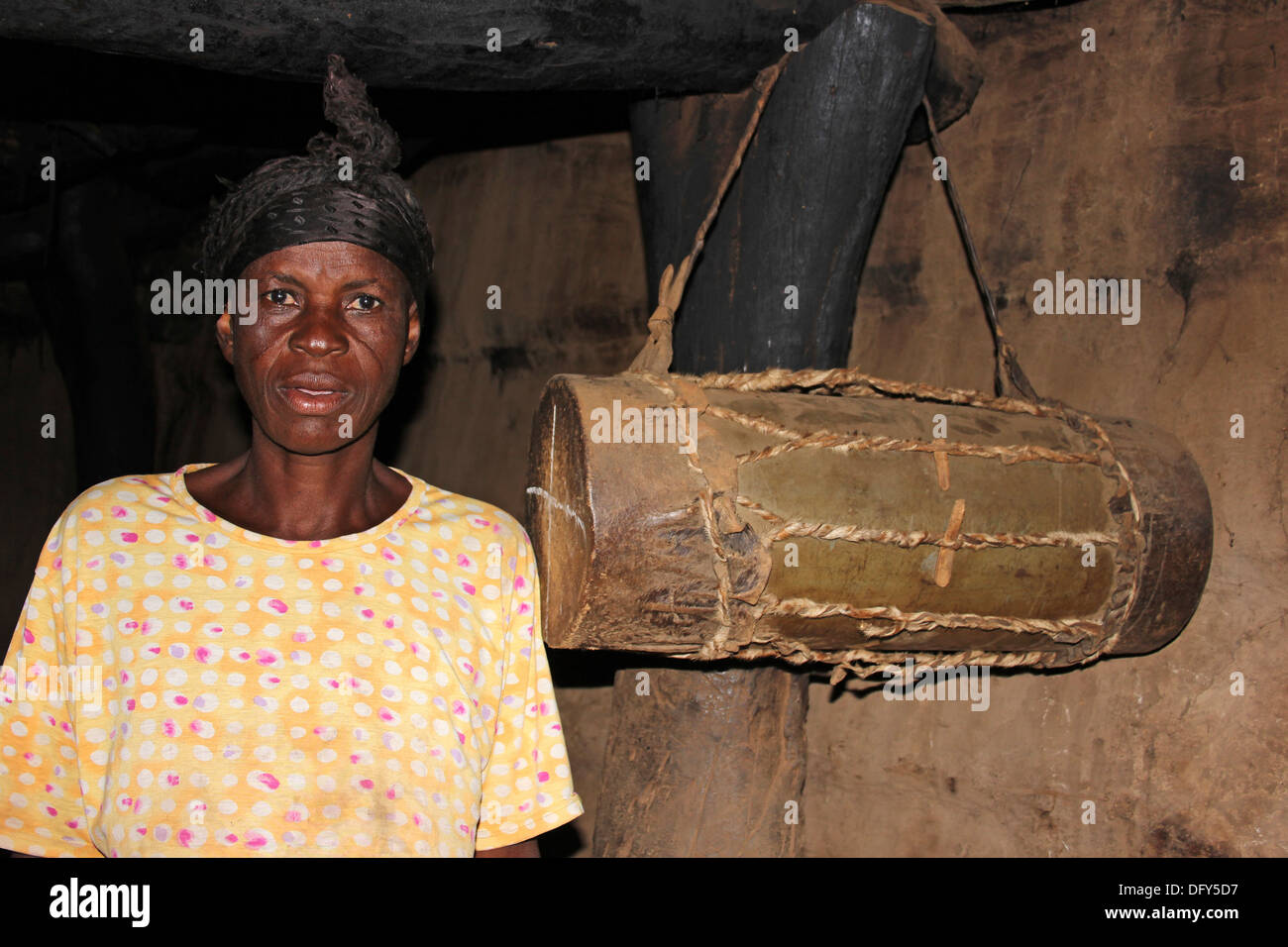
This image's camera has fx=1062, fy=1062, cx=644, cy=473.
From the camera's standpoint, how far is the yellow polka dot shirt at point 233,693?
136cm

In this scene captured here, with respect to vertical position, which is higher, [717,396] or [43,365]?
[43,365]

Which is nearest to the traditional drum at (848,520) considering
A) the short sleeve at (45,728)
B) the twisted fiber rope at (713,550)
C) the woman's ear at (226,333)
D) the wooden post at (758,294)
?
the twisted fiber rope at (713,550)

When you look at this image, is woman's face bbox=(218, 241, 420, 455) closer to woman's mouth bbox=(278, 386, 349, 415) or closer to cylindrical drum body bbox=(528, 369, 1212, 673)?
woman's mouth bbox=(278, 386, 349, 415)

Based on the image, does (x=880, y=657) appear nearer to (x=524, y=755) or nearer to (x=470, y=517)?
(x=524, y=755)

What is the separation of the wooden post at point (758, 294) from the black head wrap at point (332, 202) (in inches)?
28.1

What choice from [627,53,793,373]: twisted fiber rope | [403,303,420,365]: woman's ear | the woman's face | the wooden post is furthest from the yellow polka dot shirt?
the wooden post

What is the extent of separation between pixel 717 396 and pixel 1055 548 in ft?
2.13

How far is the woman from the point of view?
137 cm

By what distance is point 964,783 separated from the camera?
2.36 metres

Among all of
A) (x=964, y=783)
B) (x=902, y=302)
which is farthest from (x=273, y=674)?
(x=902, y=302)

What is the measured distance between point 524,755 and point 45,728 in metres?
0.65

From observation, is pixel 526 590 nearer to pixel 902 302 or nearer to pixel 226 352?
pixel 226 352

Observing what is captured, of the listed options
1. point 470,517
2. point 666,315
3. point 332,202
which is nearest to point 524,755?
point 470,517

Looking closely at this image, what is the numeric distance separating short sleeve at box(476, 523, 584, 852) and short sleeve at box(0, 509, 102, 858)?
54cm
